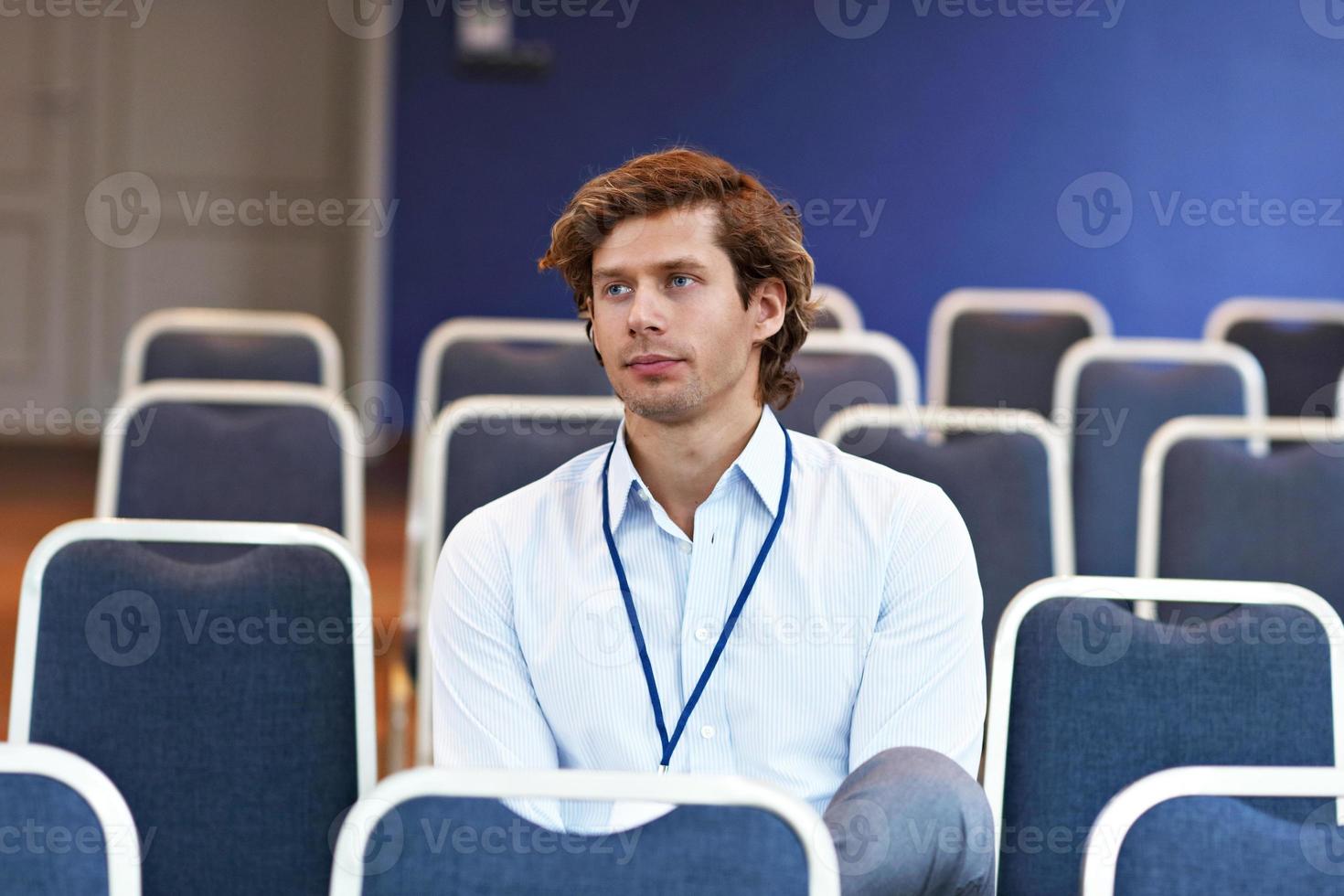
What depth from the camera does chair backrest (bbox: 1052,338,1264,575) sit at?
3.45 m

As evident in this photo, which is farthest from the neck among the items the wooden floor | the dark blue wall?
the dark blue wall

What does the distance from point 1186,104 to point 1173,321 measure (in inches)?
34.5

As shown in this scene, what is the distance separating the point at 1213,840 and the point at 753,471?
66 cm

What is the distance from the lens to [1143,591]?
6.20 feet

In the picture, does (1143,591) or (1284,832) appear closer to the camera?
(1284,832)

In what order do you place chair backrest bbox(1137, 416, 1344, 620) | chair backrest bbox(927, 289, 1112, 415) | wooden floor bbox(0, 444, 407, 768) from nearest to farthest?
1. chair backrest bbox(1137, 416, 1344, 620)
2. chair backrest bbox(927, 289, 1112, 415)
3. wooden floor bbox(0, 444, 407, 768)

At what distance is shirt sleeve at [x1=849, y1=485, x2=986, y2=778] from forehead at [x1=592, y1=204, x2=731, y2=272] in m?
0.36

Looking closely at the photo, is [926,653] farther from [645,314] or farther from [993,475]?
[993,475]

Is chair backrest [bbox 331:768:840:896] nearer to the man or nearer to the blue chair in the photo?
the man

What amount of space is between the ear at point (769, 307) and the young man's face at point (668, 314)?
0.18ft

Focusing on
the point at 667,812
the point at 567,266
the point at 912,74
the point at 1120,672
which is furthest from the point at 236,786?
the point at 912,74

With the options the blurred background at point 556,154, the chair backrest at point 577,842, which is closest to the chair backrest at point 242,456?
the chair backrest at point 577,842

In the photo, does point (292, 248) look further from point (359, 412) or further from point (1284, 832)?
point (1284, 832)

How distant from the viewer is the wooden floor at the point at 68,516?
441 centimetres
